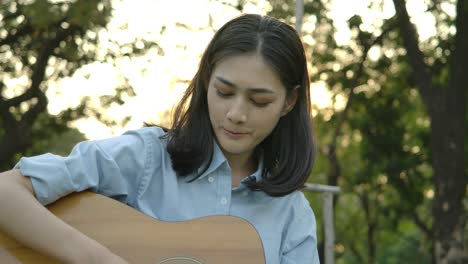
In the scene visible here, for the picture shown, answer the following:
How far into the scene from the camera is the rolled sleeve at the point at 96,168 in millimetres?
2199

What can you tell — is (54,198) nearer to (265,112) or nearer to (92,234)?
(92,234)

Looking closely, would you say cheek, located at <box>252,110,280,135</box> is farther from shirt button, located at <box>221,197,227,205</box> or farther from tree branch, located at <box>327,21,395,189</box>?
tree branch, located at <box>327,21,395,189</box>

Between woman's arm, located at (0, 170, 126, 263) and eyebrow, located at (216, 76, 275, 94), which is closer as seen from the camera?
woman's arm, located at (0, 170, 126, 263)

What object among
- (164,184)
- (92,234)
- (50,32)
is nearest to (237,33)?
(164,184)

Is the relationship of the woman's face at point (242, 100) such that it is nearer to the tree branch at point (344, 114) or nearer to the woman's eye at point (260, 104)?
the woman's eye at point (260, 104)

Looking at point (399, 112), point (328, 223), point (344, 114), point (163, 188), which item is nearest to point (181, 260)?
point (163, 188)

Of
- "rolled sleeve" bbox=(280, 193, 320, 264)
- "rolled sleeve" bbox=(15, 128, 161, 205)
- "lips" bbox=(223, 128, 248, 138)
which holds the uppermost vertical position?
"lips" bbox=(223, 128, 248, 138)

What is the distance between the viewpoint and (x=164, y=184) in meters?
2.45

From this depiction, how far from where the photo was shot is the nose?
2.42 metres

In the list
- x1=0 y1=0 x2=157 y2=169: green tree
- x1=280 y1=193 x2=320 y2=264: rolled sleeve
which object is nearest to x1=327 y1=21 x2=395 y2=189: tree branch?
x1=0 y1=0 x2=157 y2=169: green tree

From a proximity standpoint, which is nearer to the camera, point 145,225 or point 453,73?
point 145,225

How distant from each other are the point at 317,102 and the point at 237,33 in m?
9.20

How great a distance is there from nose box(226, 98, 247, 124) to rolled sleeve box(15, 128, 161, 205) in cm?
23

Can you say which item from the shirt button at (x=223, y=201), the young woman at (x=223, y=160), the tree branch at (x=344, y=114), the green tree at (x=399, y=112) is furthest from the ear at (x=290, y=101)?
the tree branch at (x=344, y=114)
